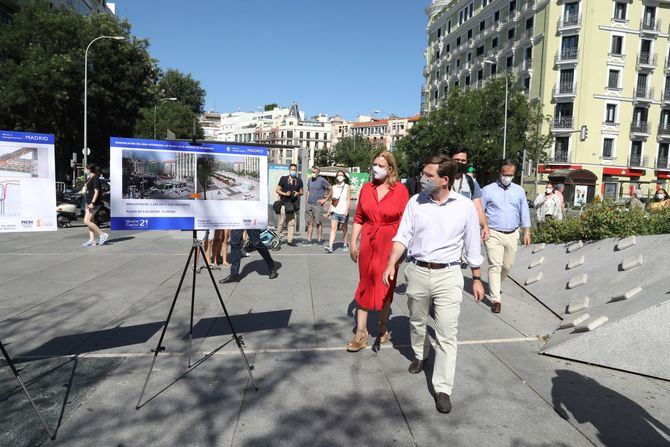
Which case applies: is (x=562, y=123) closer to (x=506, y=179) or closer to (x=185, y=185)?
(x=506, y=179)

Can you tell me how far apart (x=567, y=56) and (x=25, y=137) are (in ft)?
157

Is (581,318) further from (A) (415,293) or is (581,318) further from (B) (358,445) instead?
(B) (358,445)

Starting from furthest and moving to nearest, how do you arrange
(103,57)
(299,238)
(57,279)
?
(103,57) < (299,238) < (57,279)

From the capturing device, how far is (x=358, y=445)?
9.51 feet

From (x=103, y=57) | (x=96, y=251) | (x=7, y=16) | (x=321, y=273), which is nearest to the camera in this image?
(x=321, y=273)

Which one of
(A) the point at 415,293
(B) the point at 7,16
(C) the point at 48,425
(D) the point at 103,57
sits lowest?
(C) the point at 48,425

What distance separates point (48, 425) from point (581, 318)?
14.8ft

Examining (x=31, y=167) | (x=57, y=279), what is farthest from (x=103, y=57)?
(x=31, y=167)

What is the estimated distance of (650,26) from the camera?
44125 mm

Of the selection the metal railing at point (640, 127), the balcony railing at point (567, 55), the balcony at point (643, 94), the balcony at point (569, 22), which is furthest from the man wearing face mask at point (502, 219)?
the balcony at point (643, 94)

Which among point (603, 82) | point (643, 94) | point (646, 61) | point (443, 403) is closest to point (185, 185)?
point (443, 403)

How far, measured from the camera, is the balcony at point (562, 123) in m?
43.7

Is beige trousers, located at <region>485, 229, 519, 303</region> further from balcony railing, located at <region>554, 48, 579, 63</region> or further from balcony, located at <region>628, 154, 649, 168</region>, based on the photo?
balcony, located at <region>628, 154, 649, 168</region>

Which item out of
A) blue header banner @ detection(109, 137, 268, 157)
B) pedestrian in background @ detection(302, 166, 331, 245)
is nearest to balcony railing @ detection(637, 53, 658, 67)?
pedestrian in background @ detection(302, 166, 331, 245)
